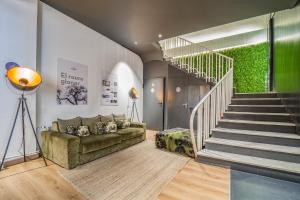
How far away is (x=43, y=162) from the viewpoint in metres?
2.96

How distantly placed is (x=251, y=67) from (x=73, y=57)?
237 inches

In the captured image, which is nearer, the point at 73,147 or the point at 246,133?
the point at 73,147

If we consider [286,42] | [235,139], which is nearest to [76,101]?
[235,139]

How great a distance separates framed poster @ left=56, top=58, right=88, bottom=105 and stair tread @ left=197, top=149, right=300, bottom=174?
126 inches

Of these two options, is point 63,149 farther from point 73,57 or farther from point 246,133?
point 246,133

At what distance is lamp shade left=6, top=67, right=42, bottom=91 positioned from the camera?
249 cm

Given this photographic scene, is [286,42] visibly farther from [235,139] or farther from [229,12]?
[235,139]

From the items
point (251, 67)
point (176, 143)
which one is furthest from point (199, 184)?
point (251, 67)

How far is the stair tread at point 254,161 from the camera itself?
226cm

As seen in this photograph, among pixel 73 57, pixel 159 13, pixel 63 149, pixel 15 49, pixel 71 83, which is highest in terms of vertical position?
pixel 159 13

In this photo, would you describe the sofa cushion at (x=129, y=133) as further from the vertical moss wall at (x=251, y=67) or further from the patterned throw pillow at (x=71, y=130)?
the vertical moss wall at (x=251, y=67)

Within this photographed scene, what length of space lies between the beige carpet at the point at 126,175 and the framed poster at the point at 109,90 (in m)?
1.97

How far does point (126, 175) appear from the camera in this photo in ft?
8.16

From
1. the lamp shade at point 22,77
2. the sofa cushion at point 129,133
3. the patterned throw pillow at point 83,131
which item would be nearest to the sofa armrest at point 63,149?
the patterned throw pillow at point 83,131
